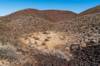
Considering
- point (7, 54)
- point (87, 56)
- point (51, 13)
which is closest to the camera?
point (7, 54)

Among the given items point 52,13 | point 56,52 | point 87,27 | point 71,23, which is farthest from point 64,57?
point 52,13

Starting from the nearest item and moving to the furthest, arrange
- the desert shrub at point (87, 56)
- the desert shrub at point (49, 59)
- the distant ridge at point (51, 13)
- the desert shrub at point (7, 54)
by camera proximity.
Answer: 1. the desert shrub at point (49, 59)
2. the desert shrub at point (7, 54)
3. the desert shrub at point (87, 56)
4. the distant ridge at point (51, 13)

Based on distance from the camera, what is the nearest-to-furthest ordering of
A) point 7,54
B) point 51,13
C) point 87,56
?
point 7,54, point 87,56, point 51,13

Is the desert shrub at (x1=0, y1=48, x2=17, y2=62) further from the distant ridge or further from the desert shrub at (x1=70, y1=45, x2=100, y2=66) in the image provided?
the distant ridge

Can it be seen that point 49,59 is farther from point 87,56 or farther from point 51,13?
point 51,13

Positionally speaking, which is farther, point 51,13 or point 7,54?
point 51,13

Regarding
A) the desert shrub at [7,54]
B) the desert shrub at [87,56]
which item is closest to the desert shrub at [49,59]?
the desert shrub at [87,56]

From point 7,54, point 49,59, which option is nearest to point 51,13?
point 49,59

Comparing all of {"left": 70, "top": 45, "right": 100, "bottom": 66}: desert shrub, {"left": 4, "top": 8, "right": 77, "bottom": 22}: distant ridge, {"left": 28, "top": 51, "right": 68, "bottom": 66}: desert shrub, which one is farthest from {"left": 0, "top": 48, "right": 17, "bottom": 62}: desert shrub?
{"left": 4, "top": 8, "right": 77, "bottom": 22}: distant ridge

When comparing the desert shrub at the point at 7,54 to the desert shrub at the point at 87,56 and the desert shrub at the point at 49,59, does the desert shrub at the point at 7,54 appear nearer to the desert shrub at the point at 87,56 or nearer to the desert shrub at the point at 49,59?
the desert shrub at the point at 49,59

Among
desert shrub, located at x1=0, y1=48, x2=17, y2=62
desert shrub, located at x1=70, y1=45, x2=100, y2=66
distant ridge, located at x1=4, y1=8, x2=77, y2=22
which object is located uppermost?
distant ridge, located at x1=4, y1=8, x2=77, y2=22

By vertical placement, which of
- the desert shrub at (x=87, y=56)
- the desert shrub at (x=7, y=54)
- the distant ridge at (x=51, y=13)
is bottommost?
the desert shrub at (x=87, y=56)

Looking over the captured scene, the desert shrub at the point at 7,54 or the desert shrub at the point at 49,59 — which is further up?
the desert shrub at the point at 7,54
